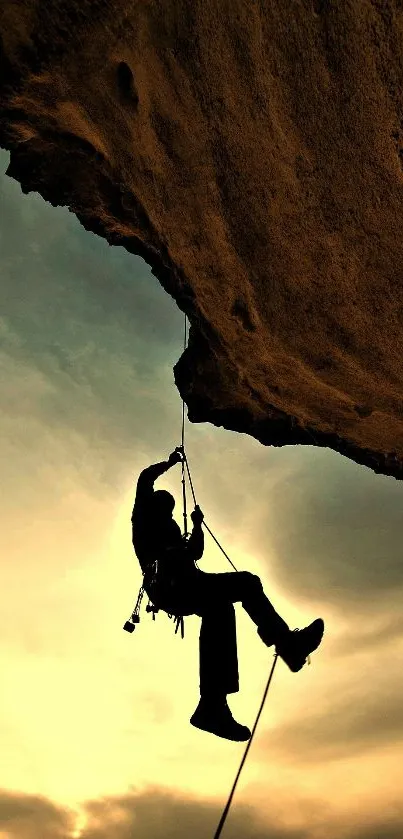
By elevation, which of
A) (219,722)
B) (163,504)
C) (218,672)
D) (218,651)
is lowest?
(219,722)

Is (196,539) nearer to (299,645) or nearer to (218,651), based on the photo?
(218,651)

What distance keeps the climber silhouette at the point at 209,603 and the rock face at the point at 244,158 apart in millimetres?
2098

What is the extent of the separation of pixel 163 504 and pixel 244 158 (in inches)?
116

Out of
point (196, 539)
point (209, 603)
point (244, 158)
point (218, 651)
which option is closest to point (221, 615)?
point (209, 603)

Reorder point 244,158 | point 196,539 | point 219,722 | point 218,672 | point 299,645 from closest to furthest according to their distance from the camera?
1. point 244,158
2. point 299,645
3. point 219,722
4. point 218,672
5. point 196,539

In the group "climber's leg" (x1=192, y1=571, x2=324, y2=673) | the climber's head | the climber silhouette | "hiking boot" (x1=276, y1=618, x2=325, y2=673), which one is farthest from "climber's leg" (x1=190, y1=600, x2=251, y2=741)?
the climber's head

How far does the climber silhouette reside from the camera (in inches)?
176

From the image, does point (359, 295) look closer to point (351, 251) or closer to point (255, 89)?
point (351, 251)

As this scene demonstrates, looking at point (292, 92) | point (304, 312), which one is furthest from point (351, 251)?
point (292, 92)

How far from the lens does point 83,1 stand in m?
3.01

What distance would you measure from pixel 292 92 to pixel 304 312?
2.07 meters

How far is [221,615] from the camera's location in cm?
486

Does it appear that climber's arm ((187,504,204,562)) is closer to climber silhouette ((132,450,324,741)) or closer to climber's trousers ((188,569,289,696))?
climber silhouette ((132,450,324,741))

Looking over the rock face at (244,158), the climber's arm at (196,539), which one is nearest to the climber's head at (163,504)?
the climber's arm at (196,539)
